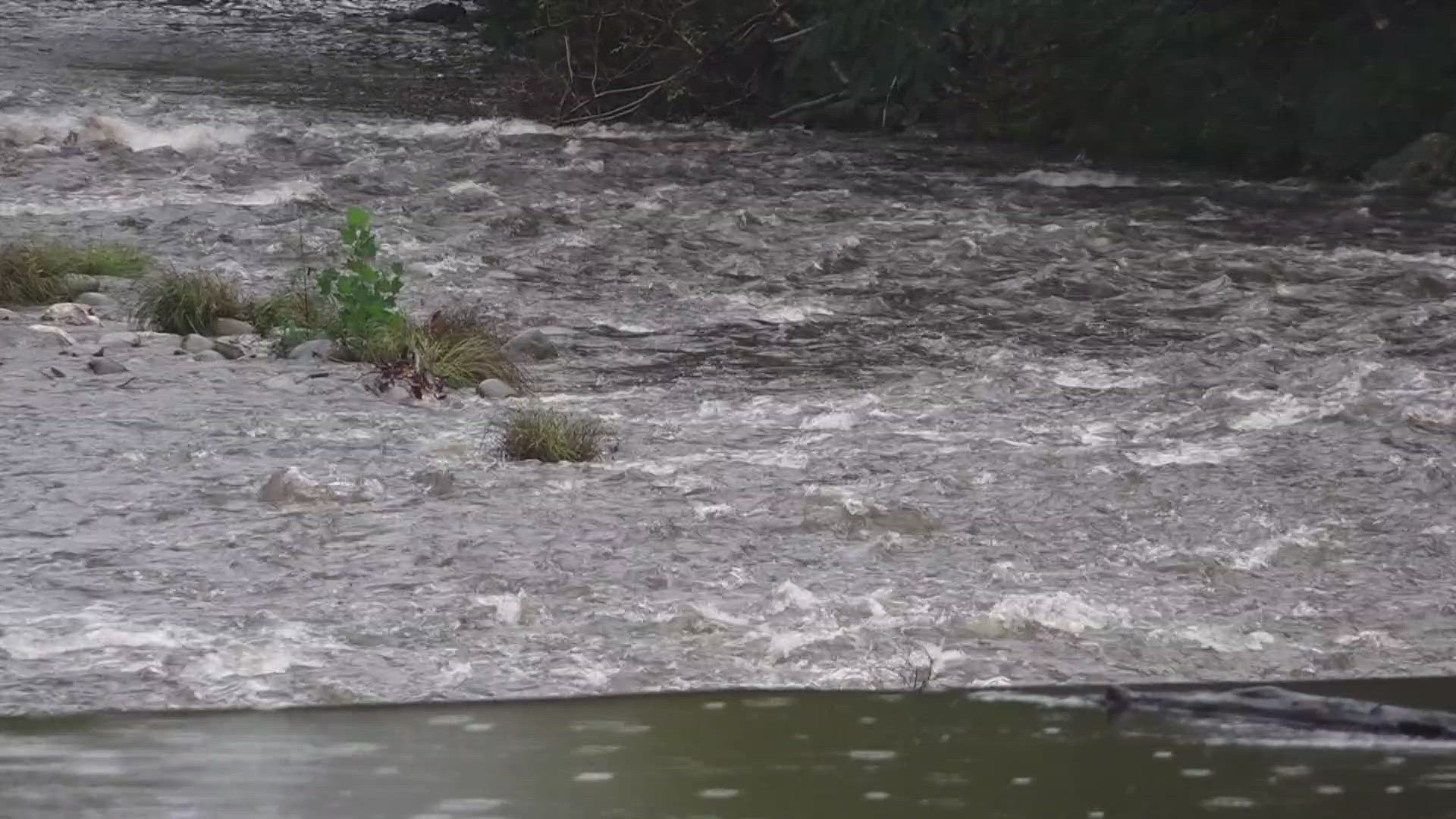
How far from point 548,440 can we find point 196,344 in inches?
114

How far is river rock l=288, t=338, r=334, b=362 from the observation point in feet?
35.6

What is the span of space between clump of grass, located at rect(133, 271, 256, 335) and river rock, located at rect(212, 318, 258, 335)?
0.03 metres

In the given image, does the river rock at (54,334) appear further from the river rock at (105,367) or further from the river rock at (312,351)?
the river rock at (312,351)

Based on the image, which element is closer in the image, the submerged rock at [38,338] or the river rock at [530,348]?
the submerged rock at [38,338]

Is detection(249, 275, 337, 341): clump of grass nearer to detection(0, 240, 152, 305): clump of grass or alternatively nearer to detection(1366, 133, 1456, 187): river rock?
detection(0, 240, 152, 305): clump of grass

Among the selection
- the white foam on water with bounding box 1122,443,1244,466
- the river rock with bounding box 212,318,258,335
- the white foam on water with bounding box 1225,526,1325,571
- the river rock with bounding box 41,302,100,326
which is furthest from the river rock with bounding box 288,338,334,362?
the white foam on water with bounding box 1225,526,1325,571

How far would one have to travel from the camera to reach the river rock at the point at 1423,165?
17516mm

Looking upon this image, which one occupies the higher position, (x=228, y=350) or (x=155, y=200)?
(x=228, y=350)

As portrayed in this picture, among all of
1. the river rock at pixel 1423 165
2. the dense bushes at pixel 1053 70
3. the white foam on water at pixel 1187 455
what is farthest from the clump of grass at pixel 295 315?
the river rock at pixel 1423 165

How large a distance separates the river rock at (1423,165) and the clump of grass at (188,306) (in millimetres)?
9992

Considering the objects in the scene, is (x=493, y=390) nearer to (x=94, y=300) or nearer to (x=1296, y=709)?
(x=94, y=300)

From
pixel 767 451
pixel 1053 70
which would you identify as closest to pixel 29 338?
pixel 767 451

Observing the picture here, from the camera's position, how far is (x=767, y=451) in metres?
9.30

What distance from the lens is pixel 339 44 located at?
30.3 m
